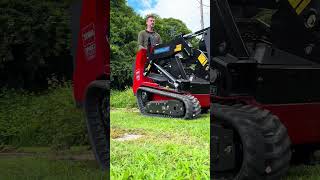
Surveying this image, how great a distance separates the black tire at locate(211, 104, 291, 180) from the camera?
3562 mm

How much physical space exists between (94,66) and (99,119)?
52cm

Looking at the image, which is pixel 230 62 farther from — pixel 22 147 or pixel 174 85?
pixel 22 147

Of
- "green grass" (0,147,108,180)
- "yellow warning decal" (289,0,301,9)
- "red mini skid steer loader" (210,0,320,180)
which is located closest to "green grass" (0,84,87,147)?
"green grass" (0,147,108,180)

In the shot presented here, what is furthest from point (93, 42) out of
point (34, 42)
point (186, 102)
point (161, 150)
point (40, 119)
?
point (40, 119)

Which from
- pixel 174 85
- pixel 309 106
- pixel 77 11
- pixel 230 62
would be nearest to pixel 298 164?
pixel 309 106

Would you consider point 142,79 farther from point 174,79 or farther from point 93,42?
point 93,42

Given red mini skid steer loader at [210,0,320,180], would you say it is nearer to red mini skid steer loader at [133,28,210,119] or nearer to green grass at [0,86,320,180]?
red mini skid steer loader at [133,28,210,119]

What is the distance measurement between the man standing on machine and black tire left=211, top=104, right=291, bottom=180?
801 mm

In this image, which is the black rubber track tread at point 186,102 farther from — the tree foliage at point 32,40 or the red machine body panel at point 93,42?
the tree foliage at point 32,40

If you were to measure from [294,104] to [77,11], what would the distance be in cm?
184

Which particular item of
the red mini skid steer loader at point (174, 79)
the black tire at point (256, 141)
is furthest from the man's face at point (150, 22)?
→ the black tire at point (256, 141)

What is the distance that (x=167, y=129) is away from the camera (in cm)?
294

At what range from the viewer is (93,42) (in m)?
3.52

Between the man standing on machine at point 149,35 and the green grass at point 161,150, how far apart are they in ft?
1.41
